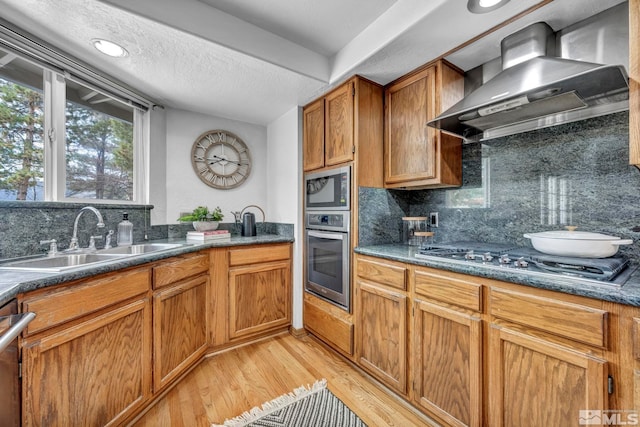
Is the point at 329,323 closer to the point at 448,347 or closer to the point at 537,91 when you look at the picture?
the point at 448,347

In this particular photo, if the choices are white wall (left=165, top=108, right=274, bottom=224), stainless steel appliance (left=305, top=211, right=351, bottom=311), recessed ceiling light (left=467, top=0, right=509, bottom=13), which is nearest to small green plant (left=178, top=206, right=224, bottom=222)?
white wall (left=165, top=108, right=274, bottom=224)

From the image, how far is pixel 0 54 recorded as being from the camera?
1503mm

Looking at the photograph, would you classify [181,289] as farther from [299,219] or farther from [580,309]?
[580,309]

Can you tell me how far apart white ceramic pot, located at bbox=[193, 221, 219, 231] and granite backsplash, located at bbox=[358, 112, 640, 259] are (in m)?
1.44

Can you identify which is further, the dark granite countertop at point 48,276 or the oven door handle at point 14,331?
the dark granite countertop at point 48,276

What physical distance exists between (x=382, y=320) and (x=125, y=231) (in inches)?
79.6

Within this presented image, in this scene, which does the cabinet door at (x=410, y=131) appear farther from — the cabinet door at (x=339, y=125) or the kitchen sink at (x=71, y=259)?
the kitchen sink at (x=71, y=259)

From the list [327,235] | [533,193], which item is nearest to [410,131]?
[533,193]

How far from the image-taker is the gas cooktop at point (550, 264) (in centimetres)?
99

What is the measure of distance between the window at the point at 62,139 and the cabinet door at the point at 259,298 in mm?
1199

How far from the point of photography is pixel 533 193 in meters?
1.62

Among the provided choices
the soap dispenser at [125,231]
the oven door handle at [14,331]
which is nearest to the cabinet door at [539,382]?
the oven door handle at [14,331]

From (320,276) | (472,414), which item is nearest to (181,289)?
(320,276)

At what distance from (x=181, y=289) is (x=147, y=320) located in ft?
0.98
